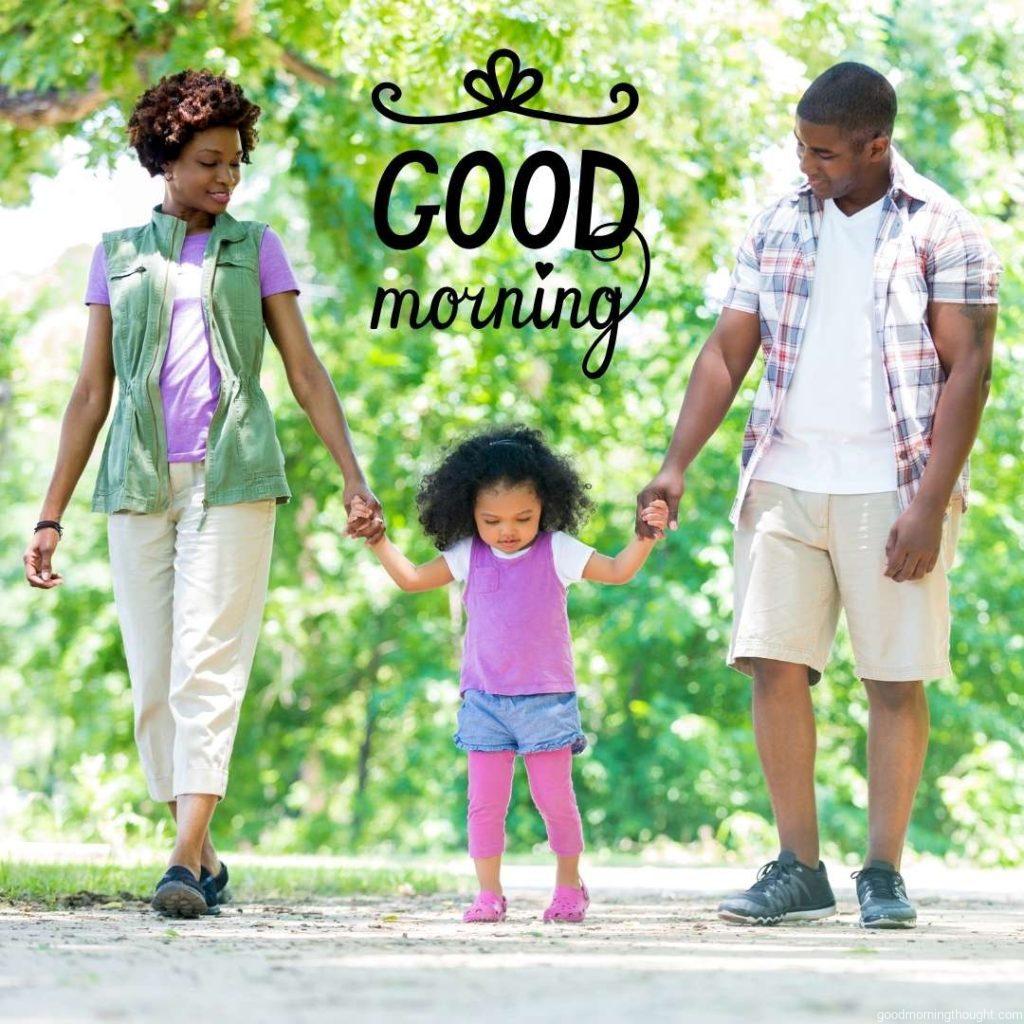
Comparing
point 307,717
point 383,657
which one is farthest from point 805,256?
point 307,717

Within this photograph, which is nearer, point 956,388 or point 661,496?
point 956,388

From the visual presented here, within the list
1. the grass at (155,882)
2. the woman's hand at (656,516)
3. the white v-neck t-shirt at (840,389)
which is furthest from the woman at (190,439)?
the white v-neck t-shirt at (840,389)

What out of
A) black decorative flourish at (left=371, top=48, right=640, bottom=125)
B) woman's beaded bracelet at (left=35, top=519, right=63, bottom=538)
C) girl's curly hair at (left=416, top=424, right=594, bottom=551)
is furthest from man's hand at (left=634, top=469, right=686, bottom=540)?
black decorative flourish at (left=371, top=48, right=640, bottom=125)

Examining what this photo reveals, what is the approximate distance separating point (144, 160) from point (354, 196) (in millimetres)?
7079

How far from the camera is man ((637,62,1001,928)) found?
4488 millimetres

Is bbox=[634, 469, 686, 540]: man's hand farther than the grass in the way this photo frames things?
No

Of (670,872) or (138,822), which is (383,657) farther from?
(670,872)

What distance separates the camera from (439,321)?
13930 millimetres

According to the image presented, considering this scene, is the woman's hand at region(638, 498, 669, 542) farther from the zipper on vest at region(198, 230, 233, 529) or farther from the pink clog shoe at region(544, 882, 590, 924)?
the zipper on vest at region(198, 230, 233, 529)

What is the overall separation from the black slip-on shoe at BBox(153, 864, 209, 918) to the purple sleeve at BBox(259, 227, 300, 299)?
1546mm

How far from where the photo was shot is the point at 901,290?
4.51m

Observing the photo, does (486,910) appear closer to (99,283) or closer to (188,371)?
(188,371)

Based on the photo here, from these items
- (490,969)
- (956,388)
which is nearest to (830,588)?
(956,388)
